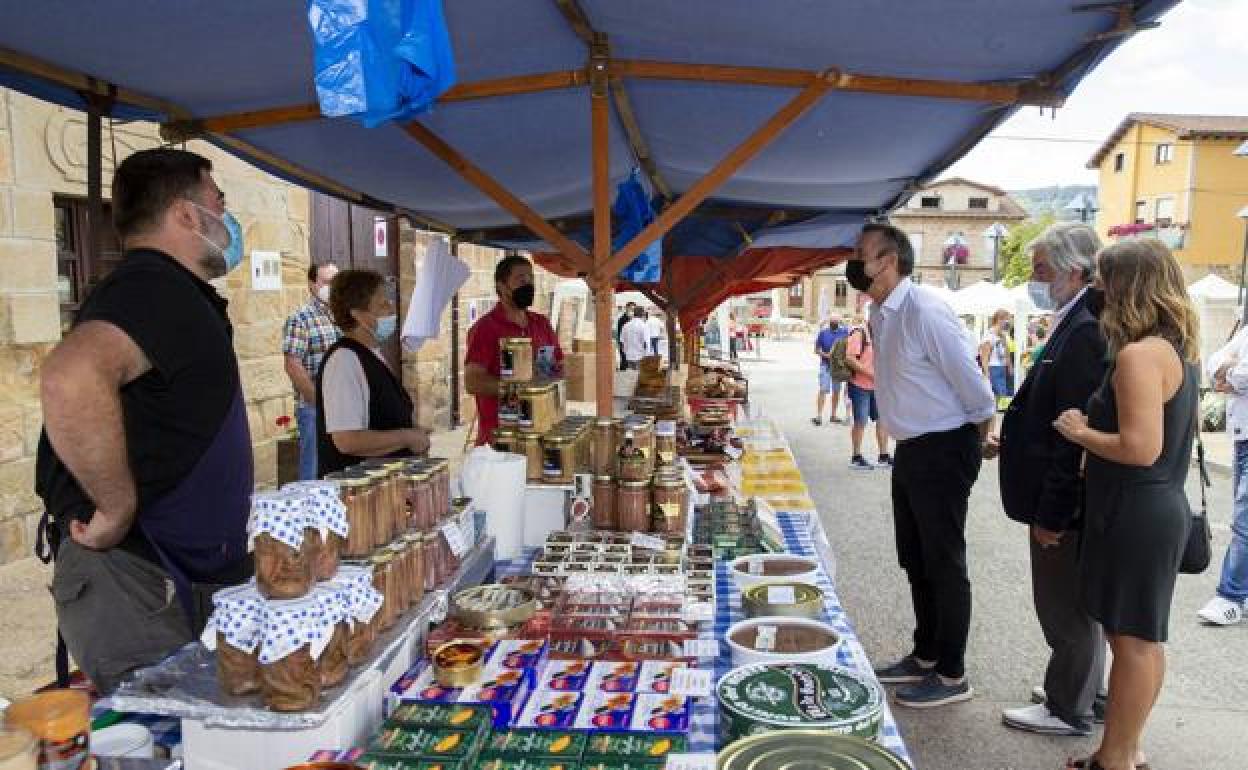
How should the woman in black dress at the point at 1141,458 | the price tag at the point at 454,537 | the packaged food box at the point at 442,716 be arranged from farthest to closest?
the woman in black dress at the point at 1141,458 < the price tag at the point at 454,537 < the packaged food box at the point at 442,716

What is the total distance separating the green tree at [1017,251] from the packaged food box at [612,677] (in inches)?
2076

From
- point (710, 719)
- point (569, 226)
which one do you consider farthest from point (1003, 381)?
point (710, 719)

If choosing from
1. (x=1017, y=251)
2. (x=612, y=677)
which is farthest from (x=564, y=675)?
(x=1017, y=251)

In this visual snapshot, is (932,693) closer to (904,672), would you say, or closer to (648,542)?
(904,672)

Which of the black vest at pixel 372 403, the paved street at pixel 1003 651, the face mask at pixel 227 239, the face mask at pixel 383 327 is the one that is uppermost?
the face mask at pixel 227 239

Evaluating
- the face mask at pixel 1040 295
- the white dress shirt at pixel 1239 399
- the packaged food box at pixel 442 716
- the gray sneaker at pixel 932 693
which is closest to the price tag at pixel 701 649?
the packaged food box at pixel 442 716

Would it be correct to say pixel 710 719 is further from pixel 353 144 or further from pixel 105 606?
pixel 353 144

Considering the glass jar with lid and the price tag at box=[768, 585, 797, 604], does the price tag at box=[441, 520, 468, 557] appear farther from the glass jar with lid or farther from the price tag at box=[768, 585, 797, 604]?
the price tag at box=[768, 585, 797, 604]

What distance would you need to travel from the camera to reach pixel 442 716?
1.58m

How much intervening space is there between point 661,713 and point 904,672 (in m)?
Answer: 2.89

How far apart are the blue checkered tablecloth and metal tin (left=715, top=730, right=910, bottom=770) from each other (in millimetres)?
99

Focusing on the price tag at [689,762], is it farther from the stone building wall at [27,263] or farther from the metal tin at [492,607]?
the stone building wall at [27,263]

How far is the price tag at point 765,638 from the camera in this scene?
2.06 metres

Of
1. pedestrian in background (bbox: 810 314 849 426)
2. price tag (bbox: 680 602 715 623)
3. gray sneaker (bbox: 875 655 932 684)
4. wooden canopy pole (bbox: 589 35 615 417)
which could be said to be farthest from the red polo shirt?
pedestrian in background (bbox: 810 314 849 426)
